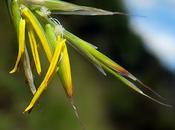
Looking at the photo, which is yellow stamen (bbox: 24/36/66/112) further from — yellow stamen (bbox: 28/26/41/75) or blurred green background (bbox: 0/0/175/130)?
blurred green background (bbox: 0/0/175/130)

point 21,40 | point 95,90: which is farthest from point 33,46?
point 95,90

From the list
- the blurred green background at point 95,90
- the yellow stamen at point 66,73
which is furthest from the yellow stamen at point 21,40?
the blurred green background at point 95,90

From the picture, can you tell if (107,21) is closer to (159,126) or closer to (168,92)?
(168,92)

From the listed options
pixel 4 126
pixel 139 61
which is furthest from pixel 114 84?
pixel 4 126

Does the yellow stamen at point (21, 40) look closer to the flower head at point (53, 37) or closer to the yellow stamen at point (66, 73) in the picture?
the flower head at point (53, 37)

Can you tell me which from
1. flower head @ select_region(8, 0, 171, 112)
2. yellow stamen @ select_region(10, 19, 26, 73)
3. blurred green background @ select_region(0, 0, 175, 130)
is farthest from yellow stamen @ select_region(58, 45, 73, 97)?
blurred green background @ select_region(0, 0, 175, 130)

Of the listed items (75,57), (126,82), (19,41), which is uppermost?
(19,41)
